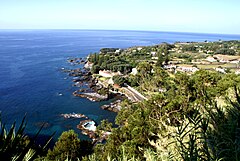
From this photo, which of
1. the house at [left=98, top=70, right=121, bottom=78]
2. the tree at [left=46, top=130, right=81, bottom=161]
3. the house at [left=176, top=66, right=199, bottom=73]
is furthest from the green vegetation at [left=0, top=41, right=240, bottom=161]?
the house at [left=176, top=66, right=199, bottom=73]

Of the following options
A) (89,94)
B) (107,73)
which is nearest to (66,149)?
(89,94)

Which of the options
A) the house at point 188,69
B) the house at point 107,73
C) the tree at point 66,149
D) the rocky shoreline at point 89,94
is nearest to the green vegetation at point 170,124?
the tree at point 66,149

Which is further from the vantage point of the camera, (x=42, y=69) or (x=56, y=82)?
(x=42, y=69)

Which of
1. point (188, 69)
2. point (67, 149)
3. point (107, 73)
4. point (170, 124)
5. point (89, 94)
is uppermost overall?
point (170, 124)

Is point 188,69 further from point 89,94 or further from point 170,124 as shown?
point 170,124

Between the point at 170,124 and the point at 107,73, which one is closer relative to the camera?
the point at 170,124

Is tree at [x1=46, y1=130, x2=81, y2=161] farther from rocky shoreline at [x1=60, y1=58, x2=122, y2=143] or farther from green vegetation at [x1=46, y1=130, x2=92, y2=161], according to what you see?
rocky shoreline at [x1=60, y1=58, x2=122, y2=143]

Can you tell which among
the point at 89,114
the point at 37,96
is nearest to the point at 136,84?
the point at 89,114

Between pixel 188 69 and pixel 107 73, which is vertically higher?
pixel 188 69

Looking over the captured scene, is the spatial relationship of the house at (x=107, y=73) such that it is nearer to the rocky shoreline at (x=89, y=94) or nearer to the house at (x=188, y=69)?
the rocky shoreline at (x=89, y=94)

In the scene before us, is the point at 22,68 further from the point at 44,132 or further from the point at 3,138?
the point at 3,138

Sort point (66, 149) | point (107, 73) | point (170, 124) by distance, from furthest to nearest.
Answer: point (107, 73), point (66, 149), point (170, 124)
